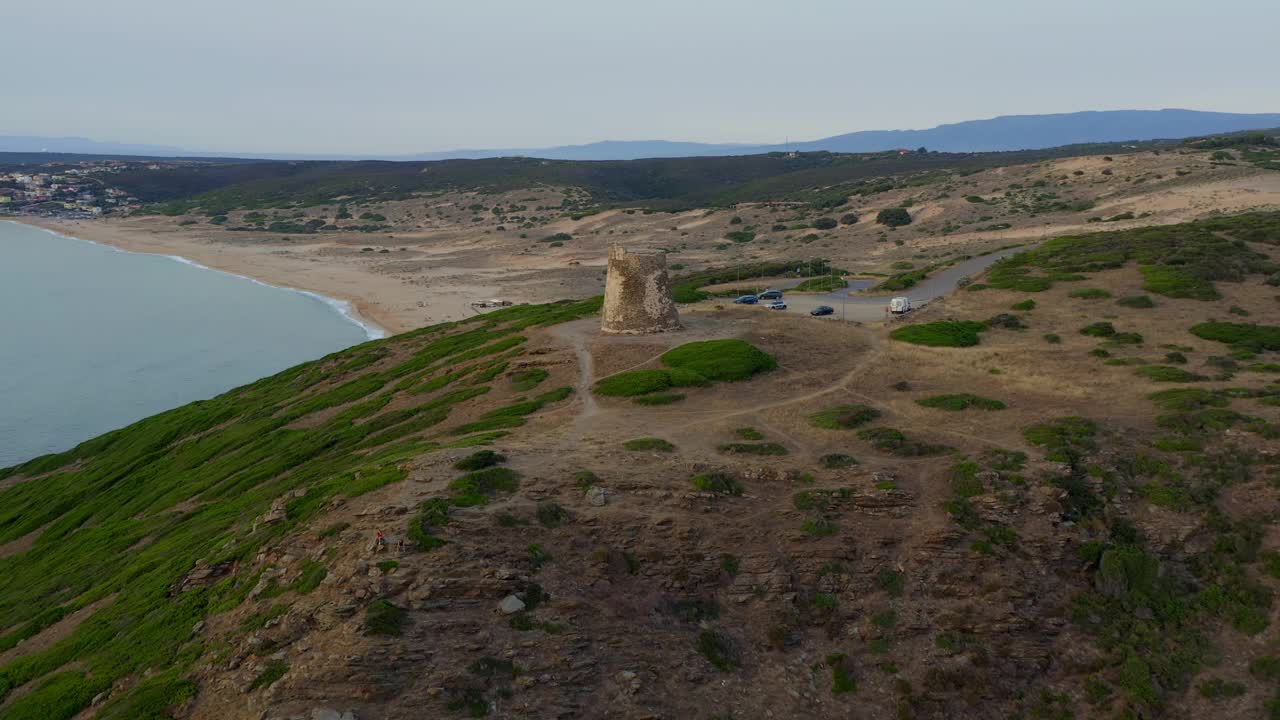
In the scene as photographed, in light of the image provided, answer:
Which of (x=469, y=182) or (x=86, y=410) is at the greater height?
(x=469, y=182)

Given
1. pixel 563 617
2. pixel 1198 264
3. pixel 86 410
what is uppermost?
pixel 1198 264

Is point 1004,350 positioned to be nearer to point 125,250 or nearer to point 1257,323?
point 1257,323

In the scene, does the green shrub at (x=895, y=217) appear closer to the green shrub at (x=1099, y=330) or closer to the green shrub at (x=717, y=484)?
the green shrub at (x=1099, y=330)

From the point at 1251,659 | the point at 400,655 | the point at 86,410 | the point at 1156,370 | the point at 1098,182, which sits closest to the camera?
the point at 400,655

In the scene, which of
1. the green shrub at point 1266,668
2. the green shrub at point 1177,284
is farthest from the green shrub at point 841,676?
the green shrub at point 1177,284

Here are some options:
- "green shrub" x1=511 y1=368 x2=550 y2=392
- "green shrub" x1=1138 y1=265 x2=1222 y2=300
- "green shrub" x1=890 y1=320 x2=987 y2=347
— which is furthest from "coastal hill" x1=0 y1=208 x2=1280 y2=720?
"green shrub" x1=1138 y1=265 x2=1222 y2=300

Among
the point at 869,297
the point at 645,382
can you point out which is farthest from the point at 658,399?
the point at 869,297

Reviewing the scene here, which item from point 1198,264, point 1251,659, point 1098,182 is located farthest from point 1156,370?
point 1098,182

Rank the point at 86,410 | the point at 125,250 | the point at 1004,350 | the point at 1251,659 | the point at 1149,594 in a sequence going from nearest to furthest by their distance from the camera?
the point at 1251,659 < the point at 1149,594 < the point at 1004,350 < the point at 86,410 < the point at 125,250
